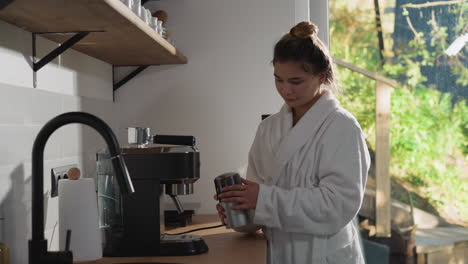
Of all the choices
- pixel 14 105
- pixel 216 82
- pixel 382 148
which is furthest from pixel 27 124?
pixel 382 148

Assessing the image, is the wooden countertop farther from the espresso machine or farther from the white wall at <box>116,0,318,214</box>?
the white wall at <box>116,0,318,214</box>

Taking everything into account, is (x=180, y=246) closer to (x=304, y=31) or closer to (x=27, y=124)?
(x=27, y=124)

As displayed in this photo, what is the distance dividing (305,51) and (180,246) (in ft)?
2.00

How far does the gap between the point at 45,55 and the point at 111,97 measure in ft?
2.39

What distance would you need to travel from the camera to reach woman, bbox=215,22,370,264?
5.06 feet

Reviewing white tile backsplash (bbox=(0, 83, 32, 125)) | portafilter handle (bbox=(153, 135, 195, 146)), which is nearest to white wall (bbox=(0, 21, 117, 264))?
white tile backsplash (bbox=(0, 83, 32, 125))

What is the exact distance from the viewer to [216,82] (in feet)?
7.82

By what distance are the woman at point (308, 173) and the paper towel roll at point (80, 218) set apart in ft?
1.03

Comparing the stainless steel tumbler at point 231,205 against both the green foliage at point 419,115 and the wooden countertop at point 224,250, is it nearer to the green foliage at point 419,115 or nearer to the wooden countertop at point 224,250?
the wooden countertop at point 224,250

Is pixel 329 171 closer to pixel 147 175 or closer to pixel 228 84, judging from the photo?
pixel 147 175

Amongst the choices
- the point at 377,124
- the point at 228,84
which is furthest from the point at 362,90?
the point at 228,84

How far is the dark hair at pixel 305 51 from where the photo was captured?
1.61 metres

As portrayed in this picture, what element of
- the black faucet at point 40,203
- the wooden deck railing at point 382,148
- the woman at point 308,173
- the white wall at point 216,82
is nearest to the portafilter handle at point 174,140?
the woman at point 308,173

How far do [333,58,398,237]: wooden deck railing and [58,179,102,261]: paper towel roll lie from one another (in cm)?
147
